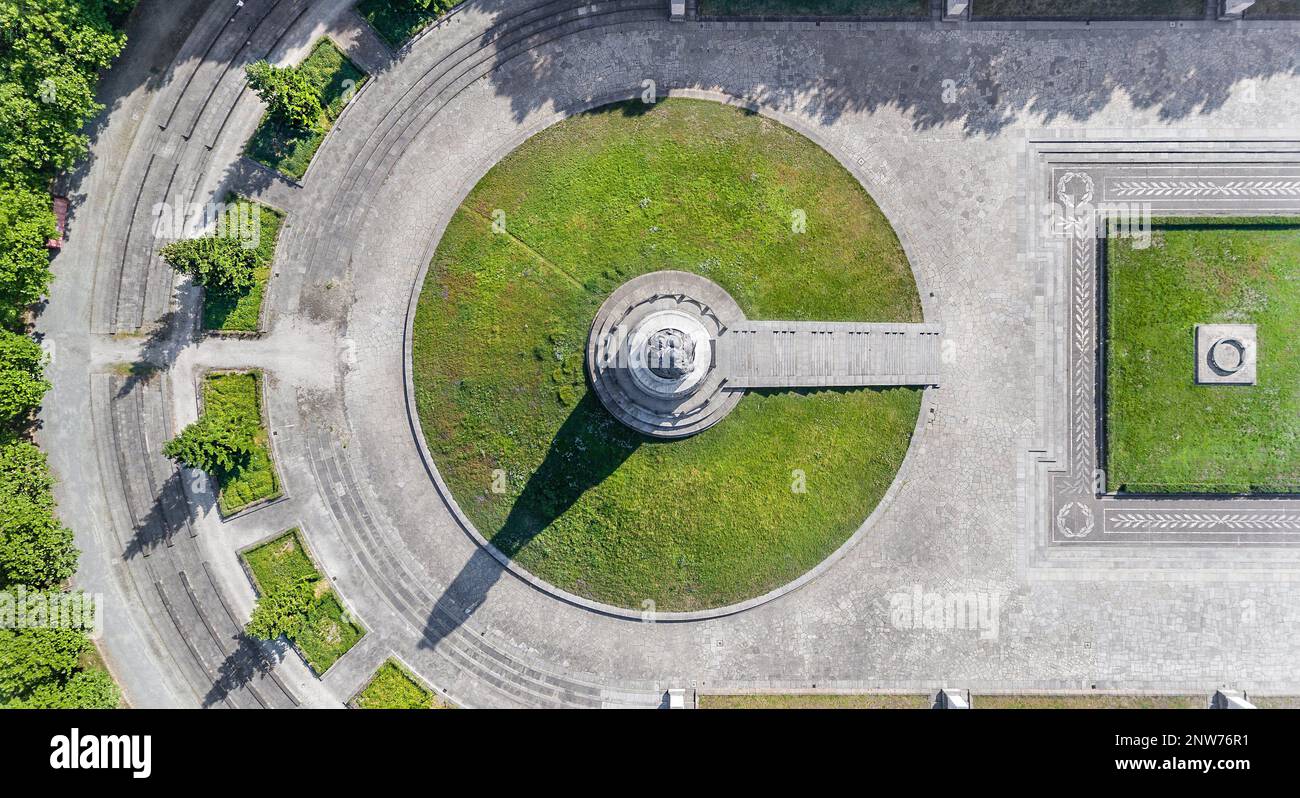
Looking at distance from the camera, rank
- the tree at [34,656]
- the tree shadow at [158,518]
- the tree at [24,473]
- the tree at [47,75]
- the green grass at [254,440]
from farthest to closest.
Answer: the tree shadow at [158,518], the green grass at [254,440], the tree at [24,473], the tree at [34,656], the tree at [47,75]

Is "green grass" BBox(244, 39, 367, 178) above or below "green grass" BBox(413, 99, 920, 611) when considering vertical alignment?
above

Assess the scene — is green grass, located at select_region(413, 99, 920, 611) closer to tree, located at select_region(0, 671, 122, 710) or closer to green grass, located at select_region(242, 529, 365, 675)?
green grass, located at select_region(242, 529, 365, 675)

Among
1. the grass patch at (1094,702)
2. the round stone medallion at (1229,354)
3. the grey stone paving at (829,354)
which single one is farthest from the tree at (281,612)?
the round stone medallion at (1229,354)

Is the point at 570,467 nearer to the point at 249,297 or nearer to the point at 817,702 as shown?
the point at 817,702

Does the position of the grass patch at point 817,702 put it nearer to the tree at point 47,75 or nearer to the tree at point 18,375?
the tree at point 18,375

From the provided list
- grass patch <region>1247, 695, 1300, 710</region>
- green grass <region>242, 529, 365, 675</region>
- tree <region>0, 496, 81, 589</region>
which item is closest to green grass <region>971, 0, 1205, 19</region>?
grass patch <region>1247, 695, 1300, 710</region>

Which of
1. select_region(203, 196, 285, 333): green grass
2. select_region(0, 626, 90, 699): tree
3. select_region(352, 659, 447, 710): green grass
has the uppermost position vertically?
select_region(203, 196, 285, 333): green grass

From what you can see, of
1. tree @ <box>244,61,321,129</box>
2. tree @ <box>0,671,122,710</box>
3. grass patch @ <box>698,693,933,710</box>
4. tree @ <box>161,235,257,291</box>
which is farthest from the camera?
grass patch @ <box>698,693,933,710</box>
